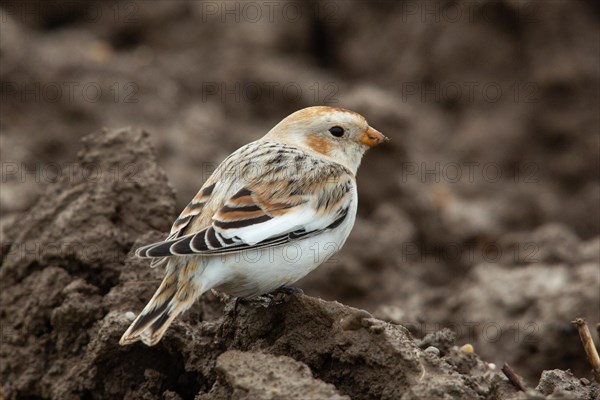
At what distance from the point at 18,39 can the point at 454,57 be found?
14.5 feet

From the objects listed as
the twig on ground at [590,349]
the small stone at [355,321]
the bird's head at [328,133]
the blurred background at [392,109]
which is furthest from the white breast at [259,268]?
the blurred background at [392,109]

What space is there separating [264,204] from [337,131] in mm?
998

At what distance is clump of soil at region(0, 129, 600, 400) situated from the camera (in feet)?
13.5

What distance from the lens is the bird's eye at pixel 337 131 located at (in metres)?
5.76

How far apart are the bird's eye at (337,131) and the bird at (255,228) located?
0.33ft

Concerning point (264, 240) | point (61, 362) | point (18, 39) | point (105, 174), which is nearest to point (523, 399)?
point (264, 240)

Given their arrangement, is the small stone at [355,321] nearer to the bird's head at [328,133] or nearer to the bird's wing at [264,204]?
the bird's wing at [264,204]

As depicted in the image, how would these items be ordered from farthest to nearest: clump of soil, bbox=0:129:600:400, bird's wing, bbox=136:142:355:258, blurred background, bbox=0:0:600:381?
1. blurred background, bbox=0:0:600:381
2. bird's wing, bbox=136:142:355:258
3. clump of soil, bbox=0:129:600:400

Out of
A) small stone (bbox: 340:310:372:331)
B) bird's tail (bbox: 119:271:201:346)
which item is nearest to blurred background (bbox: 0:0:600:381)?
small stone (bbox: 340:310:372:331)

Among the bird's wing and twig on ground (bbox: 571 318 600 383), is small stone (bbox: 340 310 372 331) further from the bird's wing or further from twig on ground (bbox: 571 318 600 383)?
twig on ground (bbox: 571 318 600 383)

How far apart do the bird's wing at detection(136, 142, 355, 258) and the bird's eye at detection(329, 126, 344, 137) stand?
0.35 metres

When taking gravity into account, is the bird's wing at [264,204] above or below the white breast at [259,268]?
above

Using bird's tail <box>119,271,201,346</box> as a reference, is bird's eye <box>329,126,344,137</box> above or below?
above

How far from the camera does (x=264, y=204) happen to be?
4.95 meters
